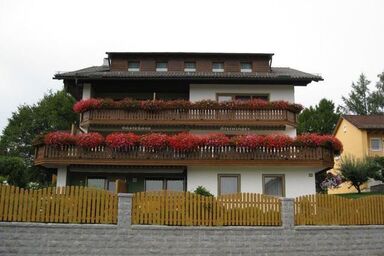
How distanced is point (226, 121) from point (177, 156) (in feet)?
11.8

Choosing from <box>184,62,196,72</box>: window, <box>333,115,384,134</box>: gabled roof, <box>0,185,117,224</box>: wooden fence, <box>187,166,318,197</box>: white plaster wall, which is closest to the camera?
<box>0,185,117,224</box>: wooden fence

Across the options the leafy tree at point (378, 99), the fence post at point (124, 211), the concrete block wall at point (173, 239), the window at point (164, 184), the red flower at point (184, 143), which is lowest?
the concrete block wall at point (173, 239)

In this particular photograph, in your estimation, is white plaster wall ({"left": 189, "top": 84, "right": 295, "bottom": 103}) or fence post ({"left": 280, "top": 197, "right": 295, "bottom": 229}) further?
white plaster wall ({"left": 189, "top": 84, "right": 295, "bottom": 103})

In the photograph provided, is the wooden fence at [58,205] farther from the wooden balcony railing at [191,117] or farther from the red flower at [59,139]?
the wooden balcony railing at [191,117]

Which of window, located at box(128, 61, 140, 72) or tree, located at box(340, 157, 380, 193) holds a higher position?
window, located at box(128, 61, 140, 72)

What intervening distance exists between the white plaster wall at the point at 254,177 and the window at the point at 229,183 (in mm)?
161

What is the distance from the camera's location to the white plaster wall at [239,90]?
86.8 ft

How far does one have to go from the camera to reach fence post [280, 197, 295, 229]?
16250mm

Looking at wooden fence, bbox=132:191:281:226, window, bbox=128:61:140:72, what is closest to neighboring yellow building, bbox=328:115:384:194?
window, bbox=128:61:140:72

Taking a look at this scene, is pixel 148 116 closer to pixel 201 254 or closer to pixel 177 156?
pixel 177 156

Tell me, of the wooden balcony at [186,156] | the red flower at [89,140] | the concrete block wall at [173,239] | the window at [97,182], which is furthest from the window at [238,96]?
the concrete block wall at [173,239]

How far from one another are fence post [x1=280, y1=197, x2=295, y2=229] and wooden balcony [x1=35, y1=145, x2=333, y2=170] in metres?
6.47

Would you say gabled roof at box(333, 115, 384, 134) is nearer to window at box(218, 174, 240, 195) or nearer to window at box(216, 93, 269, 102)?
window at box(216, 93, 269, 102)

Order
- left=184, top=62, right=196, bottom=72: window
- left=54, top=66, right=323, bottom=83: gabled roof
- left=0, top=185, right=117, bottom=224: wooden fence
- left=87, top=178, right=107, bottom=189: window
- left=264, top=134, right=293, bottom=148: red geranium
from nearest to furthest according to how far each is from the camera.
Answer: left=0, top=185, right=117, bottom=224: wooden fence < left=264, top=134, right=293, bottom=148: red geranium < left=87, top=178, right=107, bottom=189: window < left=54, top=66, right=323, bottom=83: gabled roof < left=184, top=62, right=196, bottom=72: window
